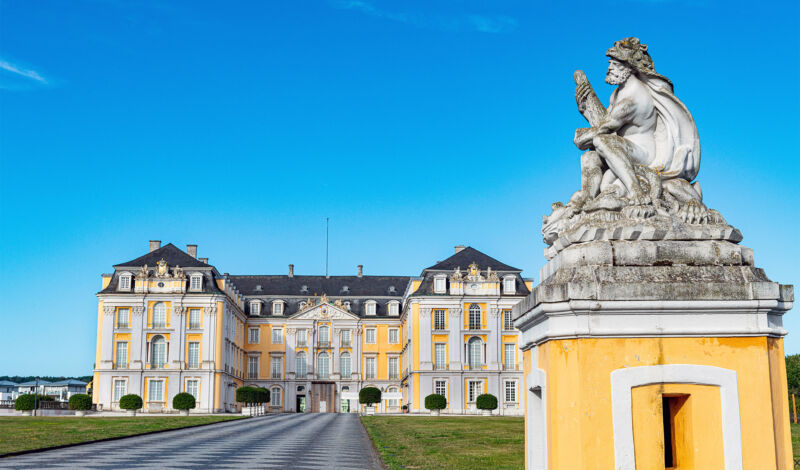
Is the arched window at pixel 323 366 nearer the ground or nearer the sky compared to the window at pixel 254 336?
nearer the ground

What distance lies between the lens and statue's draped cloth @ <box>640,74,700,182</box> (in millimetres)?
4426

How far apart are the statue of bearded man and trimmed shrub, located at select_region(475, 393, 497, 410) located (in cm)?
5316

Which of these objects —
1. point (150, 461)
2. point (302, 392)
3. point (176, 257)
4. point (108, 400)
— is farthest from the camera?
point (302, 392)

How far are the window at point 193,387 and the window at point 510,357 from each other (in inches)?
912

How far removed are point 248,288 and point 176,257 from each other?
1390 cm

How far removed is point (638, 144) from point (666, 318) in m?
1.12

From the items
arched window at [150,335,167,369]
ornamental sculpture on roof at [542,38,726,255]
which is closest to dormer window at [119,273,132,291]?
arched window at [150,335,167,369]

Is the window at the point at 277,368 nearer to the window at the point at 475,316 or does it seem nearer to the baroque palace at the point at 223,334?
the baroque palace at the point at 223,334

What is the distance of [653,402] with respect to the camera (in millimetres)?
3805

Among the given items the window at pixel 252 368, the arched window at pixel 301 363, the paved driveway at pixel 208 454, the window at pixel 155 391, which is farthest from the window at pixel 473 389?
the paved driveway at pixel 208 454

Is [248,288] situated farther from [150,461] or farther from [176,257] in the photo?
[150,461]

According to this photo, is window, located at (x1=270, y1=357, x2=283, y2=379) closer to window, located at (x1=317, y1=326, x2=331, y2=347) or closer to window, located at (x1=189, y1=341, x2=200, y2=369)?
window, located at (x1=317, y1=326, x2=331, y2=347)

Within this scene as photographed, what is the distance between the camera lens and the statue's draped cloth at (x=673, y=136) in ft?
14.5

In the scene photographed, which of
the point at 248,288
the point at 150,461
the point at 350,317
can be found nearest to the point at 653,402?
the point at 150,461
